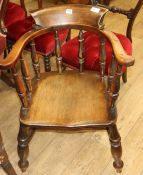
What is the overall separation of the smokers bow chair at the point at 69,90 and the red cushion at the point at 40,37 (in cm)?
29

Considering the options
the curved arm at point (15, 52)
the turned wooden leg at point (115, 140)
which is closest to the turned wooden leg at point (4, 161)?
the curved arm at point (15, 52)

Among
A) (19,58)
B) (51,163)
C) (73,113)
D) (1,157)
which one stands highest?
(19,58)

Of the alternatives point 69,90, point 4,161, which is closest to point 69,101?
point 69,90

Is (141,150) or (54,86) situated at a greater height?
(54,86)

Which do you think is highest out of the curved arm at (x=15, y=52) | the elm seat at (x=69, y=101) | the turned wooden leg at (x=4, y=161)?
the curved arm at (x=15, y=52)

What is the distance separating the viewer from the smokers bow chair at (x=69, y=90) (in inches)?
50.4

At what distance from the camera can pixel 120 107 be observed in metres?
2.01

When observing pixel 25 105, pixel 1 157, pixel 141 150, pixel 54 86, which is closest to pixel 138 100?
pixel 141 150

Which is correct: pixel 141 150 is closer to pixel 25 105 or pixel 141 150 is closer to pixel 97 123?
pixel 97 123

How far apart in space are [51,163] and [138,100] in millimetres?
857

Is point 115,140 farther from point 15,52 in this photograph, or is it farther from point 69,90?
point 15,52

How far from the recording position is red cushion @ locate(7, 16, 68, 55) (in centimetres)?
183

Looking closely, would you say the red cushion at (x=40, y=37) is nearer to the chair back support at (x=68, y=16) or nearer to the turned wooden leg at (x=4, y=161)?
the chair back support at (x=68, y=16)

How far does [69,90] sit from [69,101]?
90mm
